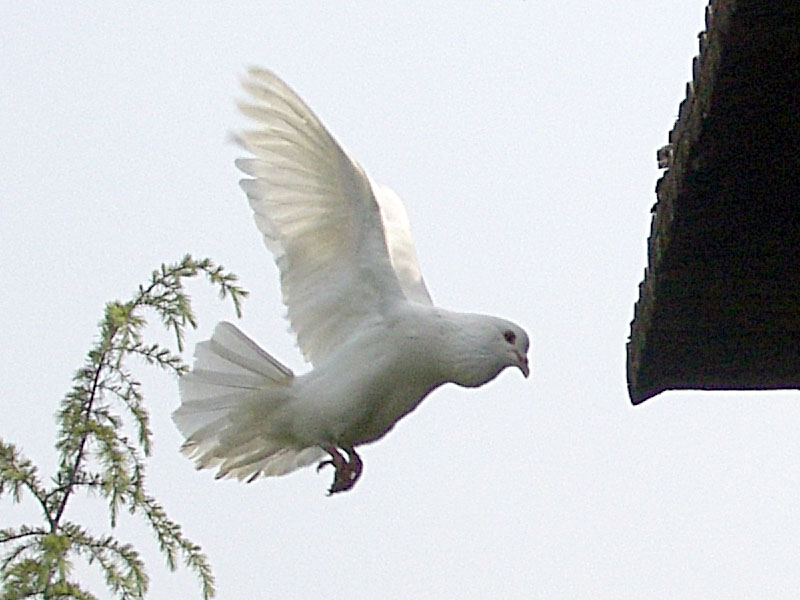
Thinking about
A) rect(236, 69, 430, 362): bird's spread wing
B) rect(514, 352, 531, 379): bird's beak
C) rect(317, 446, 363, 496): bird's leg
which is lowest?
rect(317, 446, 363, 496): bird's leg

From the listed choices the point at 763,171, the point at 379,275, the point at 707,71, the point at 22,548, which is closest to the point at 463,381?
the point at 379,275

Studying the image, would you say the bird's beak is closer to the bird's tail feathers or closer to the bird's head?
Answer: the bird's head

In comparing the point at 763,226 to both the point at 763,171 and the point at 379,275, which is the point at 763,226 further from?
the point at 379,275

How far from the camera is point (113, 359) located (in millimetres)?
3912

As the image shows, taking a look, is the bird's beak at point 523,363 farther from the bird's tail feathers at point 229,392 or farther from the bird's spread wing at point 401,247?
the bird's tail feathers at point 229,392

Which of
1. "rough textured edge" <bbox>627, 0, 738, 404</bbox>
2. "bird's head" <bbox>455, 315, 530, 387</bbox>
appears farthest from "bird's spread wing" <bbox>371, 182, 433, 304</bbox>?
"rough textured edge" <bbox>627, 0, 738, 404</bbox>

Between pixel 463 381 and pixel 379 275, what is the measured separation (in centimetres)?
36

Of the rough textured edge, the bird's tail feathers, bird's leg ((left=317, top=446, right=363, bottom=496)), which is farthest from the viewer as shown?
the bird's tail feathers

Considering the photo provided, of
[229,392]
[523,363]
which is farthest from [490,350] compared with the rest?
[229,392]

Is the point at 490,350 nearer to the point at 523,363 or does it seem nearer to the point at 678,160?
the point at 523,363

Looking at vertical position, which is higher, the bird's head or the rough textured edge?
the bird's head

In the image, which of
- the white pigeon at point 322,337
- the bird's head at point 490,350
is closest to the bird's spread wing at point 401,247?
the white pigeon at point 322,337

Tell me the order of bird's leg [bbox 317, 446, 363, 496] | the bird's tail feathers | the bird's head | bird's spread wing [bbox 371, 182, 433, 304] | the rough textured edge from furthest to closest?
bird's spread wing [bbox 371, 182, 433, 304] < the bird's tail feathers < bird's leg [bbox 317, 446, 363, 496] < the bird's head < the rough textured edge

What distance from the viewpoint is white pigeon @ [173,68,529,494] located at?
3.81 meters
